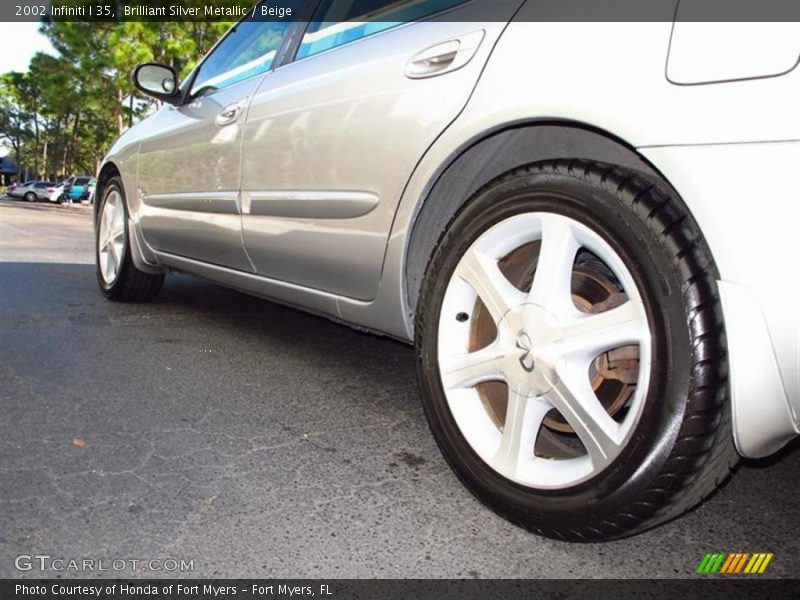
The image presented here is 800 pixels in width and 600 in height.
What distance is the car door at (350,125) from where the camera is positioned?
194cm

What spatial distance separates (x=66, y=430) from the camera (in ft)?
7.25

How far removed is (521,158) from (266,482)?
1.10m

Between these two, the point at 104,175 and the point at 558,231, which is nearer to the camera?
the point at 558,231

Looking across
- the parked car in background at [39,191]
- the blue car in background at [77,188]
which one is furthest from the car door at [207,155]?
the parked car in background at [39,191]

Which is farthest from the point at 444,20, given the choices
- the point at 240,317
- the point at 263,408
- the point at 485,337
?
the point at 240,317

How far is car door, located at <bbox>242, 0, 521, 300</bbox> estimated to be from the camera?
1.94 meters

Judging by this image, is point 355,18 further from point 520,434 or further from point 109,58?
point 109,58

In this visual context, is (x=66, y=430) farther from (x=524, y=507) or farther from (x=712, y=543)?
(x=712, y=543)

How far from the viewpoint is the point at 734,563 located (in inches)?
62.5

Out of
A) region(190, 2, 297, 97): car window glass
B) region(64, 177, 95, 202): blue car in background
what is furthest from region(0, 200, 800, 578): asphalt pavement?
region(64, 177, 95, 202): blue car in background

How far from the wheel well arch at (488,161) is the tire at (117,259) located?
257 centimetres

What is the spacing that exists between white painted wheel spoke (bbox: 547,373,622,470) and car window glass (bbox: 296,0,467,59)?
3.70 feet

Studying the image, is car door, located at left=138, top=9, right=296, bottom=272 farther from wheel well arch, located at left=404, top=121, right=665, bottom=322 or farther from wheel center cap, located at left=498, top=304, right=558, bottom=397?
wheel center cap, located at left=498, top=304, right=558, bottom=397

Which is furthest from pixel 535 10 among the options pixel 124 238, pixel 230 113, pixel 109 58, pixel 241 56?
pixel 109 58
